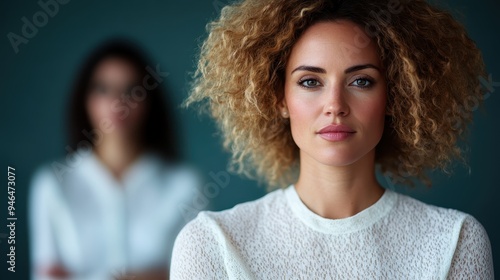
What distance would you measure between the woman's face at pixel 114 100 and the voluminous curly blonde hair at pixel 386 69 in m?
1.07

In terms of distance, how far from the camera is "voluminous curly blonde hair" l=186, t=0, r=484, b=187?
58.7 inches

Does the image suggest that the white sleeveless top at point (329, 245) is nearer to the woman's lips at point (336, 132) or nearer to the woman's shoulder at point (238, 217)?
the woman's shoulder at point (238, 217)

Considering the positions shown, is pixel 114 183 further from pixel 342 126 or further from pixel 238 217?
pixel 342 126

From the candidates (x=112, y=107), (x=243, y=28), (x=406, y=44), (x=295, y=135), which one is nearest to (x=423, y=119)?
(x=406, y=44)

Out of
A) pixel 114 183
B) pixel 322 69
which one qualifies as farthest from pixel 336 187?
pixel 114 183

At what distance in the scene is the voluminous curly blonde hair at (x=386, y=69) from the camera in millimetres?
1491

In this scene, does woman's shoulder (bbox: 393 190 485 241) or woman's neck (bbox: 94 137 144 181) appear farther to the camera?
woman's neck (bbox: 94 137 144 181)

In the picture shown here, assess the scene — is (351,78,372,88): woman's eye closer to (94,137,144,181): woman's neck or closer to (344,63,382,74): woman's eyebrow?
(344,63,382,74): woman's eyebrow

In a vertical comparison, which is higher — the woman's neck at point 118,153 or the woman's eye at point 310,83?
the woman's eye at point 310,83

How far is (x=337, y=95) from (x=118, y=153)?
154cm

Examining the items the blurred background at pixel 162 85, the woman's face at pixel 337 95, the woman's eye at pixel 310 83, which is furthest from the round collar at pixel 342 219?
the blurred background at pixel 162 85

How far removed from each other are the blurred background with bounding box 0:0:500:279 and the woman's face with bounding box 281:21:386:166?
1.09m

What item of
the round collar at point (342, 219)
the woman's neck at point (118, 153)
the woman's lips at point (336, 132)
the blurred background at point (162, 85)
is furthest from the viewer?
the woman's neck at point (118, 153)

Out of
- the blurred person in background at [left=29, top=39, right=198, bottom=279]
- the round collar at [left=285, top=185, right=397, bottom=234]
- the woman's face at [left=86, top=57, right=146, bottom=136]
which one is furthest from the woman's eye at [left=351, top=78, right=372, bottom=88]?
the woman's face at [left=86, top=57, right=146, bottom=136]
